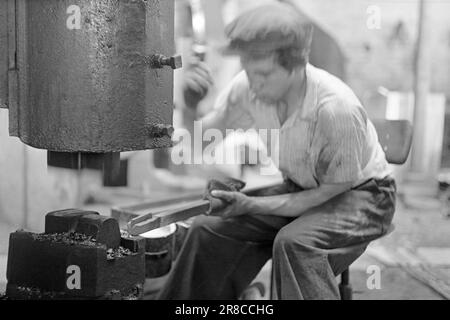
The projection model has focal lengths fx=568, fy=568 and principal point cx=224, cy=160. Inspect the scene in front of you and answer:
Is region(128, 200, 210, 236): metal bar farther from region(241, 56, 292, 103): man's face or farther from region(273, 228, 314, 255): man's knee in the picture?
region(241, 56, 292, 103): man's face

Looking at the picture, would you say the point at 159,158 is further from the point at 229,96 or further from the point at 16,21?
the point at 16,21

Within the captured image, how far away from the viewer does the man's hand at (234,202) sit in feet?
6.31

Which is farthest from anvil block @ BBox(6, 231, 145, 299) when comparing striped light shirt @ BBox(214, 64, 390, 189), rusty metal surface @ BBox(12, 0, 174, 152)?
striped light shirt @ BBox(214, 64, 390, 189)

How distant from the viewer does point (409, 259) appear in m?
3.07

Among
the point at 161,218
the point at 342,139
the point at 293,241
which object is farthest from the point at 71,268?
the point at 342,139

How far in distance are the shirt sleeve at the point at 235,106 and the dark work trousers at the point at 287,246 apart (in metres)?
0.31

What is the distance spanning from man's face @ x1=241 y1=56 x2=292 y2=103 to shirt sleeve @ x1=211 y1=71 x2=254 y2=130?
23 cm

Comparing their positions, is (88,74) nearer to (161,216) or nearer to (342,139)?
(161,216)

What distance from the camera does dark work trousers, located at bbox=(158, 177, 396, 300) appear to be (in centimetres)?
185

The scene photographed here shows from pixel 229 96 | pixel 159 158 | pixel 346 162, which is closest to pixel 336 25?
pixel 159 158

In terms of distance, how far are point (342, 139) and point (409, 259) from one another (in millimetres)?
1511
